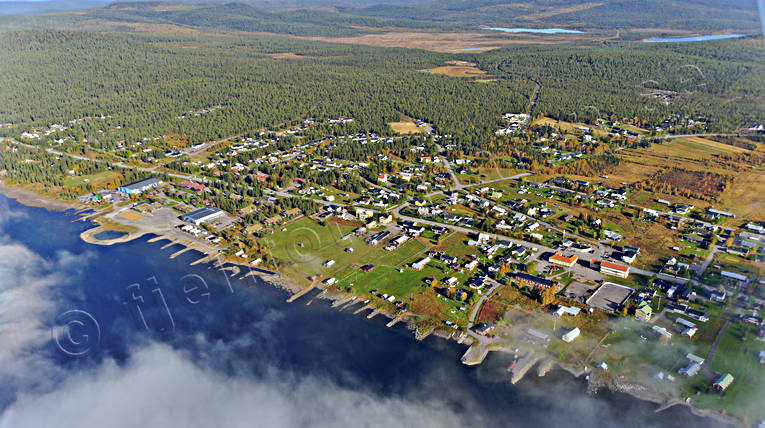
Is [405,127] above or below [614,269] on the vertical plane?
above

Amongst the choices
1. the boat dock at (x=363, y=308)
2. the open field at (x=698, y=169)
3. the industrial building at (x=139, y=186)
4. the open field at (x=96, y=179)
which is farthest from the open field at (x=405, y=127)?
the boat dock at (x=363, y=308)

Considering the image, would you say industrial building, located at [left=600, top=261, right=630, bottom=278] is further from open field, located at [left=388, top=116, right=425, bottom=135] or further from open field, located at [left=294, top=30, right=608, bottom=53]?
open field, located at [left=294, top=30, right=608, bottom=53]

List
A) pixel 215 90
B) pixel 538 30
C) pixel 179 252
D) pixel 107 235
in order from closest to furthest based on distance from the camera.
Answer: pixel 179 252
pixel 107 235
pixel 215 90
pixel 538 30

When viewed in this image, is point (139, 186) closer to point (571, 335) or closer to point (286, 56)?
point (571, 335)

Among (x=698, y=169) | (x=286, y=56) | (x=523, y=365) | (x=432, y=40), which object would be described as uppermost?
(x=286, y=56)

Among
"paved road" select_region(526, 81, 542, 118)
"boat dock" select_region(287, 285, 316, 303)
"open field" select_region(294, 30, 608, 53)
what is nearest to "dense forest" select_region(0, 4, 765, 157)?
"paved road" select_region(526, 81, 542, 118)

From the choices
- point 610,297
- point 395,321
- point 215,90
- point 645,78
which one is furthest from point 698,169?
point 215,90

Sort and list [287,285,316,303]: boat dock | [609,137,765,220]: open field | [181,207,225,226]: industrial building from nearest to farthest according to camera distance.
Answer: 1. [287,285,316,303]: boat dock
2. [181,207,225,226]: industrial building
3. [609,137,765,220]: open field
